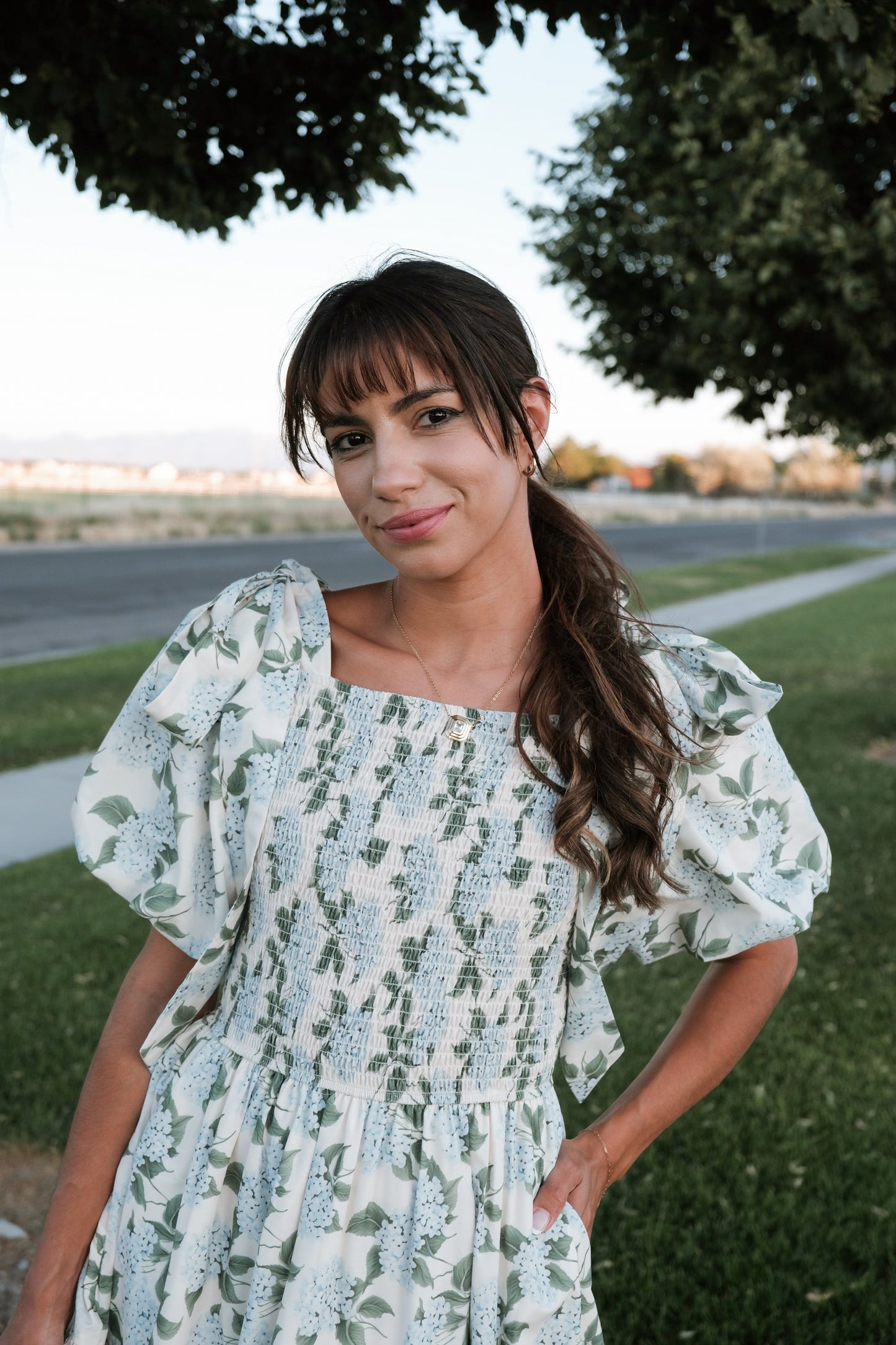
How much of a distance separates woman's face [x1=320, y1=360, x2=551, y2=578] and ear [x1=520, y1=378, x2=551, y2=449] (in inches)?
0.5

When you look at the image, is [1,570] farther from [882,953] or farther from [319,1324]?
[319,1324]

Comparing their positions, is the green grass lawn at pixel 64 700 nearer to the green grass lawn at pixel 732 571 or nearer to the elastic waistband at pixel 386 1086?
the green grass lawn at pixel 732 571

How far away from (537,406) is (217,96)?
2444mm

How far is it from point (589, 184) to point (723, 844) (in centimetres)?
788

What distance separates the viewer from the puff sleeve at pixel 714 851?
61.0 inches

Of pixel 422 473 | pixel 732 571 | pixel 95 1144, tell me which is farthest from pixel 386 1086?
pixel 732 571

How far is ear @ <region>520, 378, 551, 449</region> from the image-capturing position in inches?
61.0

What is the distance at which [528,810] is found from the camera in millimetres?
1477

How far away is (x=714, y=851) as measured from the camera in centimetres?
155

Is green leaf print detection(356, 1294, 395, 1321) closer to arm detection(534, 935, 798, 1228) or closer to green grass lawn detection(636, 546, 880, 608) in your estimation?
arm detection(534, 935, 798, 1228)

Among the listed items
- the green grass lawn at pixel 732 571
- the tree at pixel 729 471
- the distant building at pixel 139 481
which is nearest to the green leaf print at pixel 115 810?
the green grass lawn at pixel 732 571

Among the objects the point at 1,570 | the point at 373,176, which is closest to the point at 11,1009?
the point at 373,176

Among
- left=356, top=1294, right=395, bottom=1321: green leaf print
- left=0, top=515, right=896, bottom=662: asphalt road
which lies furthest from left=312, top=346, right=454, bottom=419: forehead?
left=0, top=515, right=896, bottom=662: asphalt road

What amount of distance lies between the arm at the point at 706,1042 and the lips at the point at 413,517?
2.31 ft
